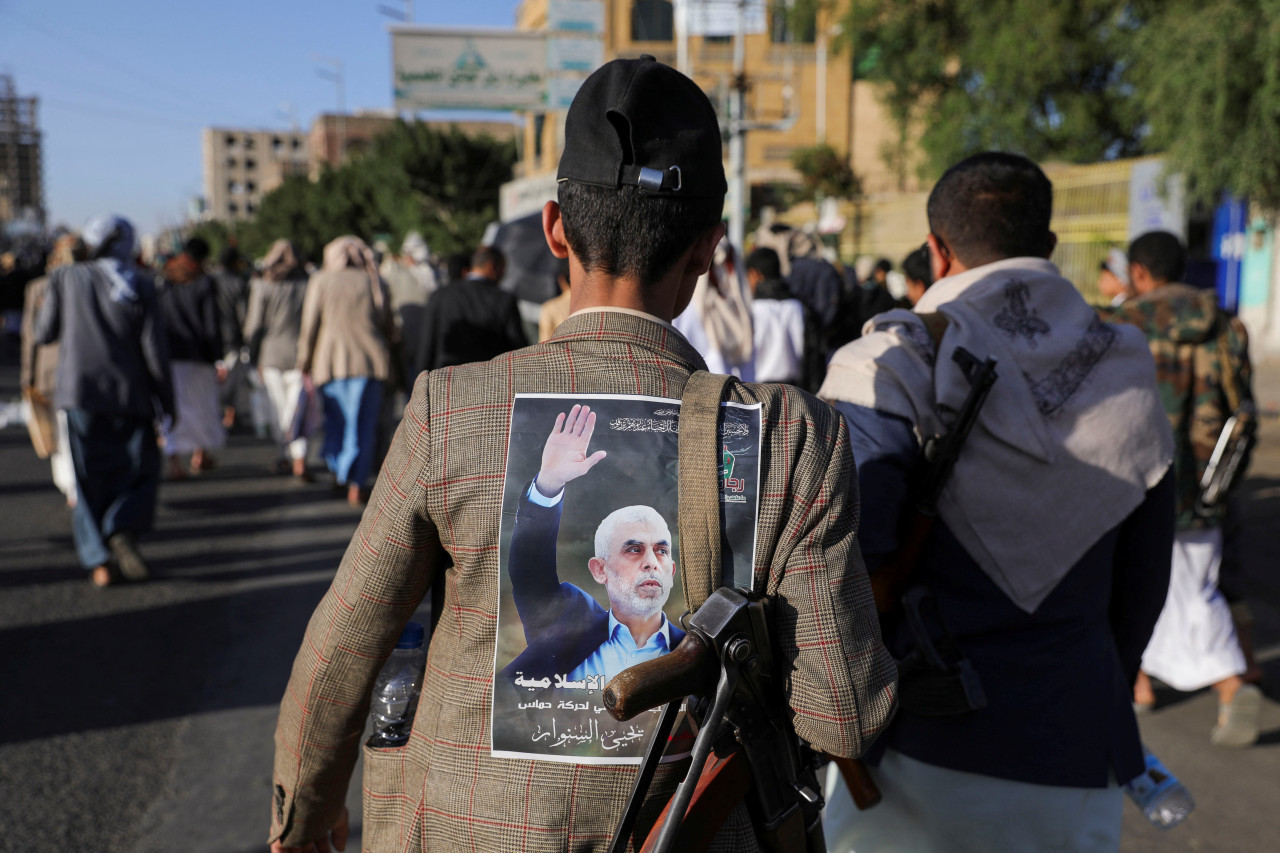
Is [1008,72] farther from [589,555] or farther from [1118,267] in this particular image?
[589,555]

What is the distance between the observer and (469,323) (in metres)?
7.16

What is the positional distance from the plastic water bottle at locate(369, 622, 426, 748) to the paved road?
2.16 m

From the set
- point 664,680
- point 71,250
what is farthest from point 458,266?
point 664,680

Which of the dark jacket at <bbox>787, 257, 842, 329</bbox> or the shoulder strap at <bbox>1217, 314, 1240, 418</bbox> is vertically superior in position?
the dark jacket at <bbox>787, 257, 842, 329</bbox>

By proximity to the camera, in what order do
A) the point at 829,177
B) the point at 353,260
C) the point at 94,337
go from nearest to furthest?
the point at 94,337 < the point at 353,260 < the point at 829,177

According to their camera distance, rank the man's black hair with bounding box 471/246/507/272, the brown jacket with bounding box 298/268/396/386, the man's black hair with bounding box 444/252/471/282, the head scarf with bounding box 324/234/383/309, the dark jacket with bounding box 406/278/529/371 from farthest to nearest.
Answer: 1. the man's black hair with bounding box 444/252/471/282
2. the head scarf with bounding box 324/234/383/309
3. the brown jacket with bounding box 298/268/396/386
4. the man's black hair with bounding box 471/246/507/272
5. the dark jacket with bounding box 406/278/529/371

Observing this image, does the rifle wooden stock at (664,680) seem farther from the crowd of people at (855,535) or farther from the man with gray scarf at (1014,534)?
the man with gray scarf at (1014,534)

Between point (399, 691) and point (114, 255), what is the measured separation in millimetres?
5439

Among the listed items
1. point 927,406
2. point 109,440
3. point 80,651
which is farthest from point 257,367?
point 927,406

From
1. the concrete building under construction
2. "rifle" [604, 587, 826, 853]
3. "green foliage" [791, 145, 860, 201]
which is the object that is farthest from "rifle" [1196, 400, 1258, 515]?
the concrete building under construction

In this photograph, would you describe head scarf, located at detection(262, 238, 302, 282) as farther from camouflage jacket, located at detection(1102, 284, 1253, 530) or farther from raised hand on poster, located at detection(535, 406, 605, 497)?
raised hand on poster, located at detection(535, 406, 605, 497)

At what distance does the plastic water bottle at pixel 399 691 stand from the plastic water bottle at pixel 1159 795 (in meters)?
1.44

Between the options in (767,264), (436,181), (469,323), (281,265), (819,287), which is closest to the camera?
(469,323)

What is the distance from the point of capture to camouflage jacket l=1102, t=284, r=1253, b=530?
4164mm
